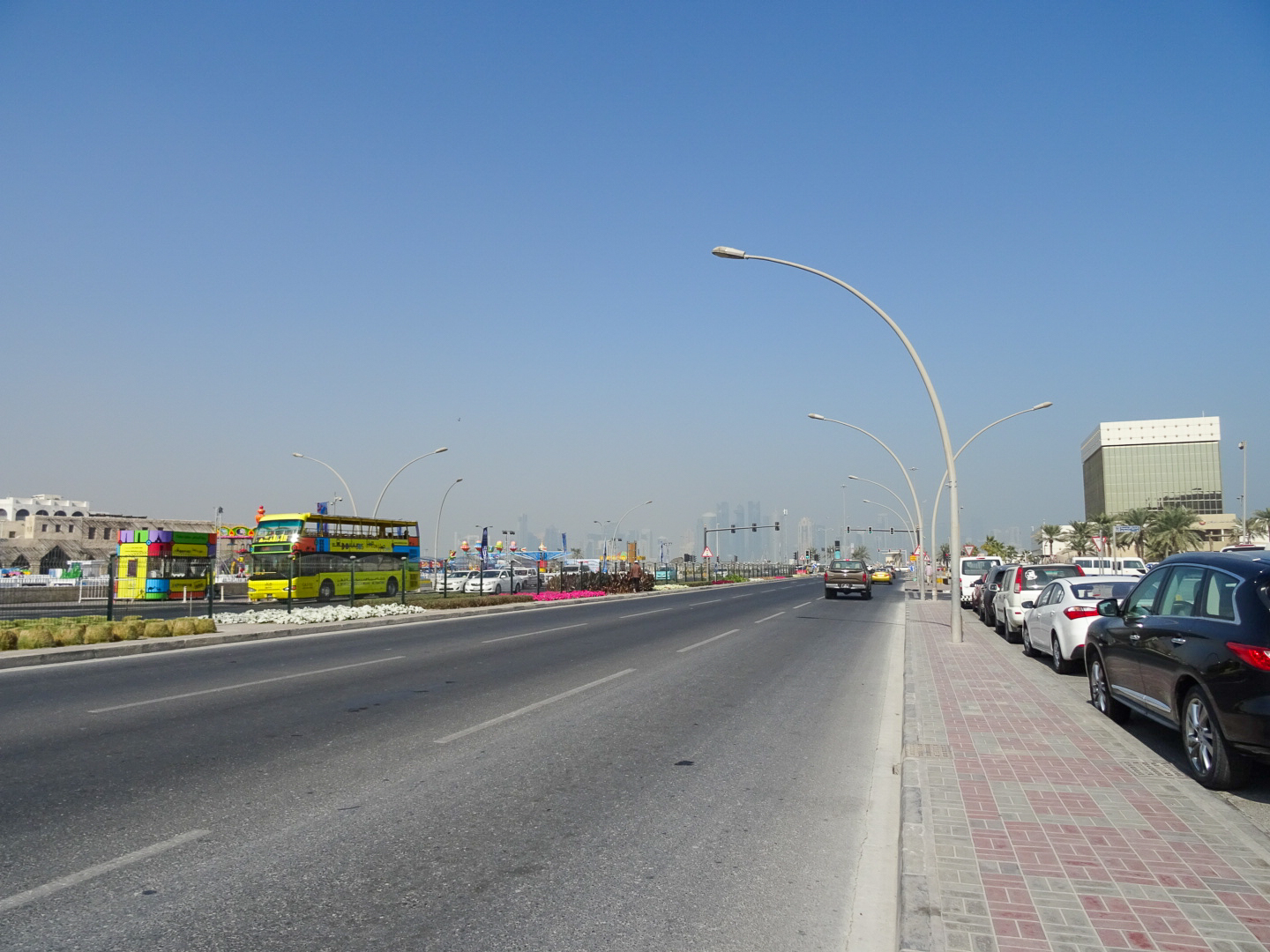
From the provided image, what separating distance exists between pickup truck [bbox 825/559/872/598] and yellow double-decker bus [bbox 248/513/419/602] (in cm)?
1966

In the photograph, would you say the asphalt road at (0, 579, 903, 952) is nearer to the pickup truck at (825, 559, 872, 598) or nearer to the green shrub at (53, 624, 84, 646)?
the green shrub at (53, 624, 84, 646)

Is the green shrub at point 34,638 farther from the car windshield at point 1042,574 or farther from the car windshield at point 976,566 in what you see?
the car windshield at point 976,566

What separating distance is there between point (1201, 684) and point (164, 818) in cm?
709

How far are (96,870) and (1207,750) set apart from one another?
7120 millimetres

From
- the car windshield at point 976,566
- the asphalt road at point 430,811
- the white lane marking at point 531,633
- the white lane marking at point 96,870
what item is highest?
the car windshield at point 976,566

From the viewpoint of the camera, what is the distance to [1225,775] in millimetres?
6059

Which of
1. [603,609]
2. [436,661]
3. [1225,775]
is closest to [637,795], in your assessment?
[1225,775]

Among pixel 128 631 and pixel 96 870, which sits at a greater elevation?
pixel 96 870

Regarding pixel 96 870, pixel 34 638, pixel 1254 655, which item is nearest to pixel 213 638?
pixel 34 638

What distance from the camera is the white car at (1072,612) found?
1237 centimetres

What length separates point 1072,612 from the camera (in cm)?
1250

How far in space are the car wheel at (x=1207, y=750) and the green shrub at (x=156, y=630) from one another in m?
17.5

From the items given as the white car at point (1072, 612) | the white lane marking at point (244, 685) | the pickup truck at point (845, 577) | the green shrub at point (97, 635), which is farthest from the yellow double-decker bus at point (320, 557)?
the white car at point (1072, 612)

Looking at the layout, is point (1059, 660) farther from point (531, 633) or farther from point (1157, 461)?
point (1157, 461)
